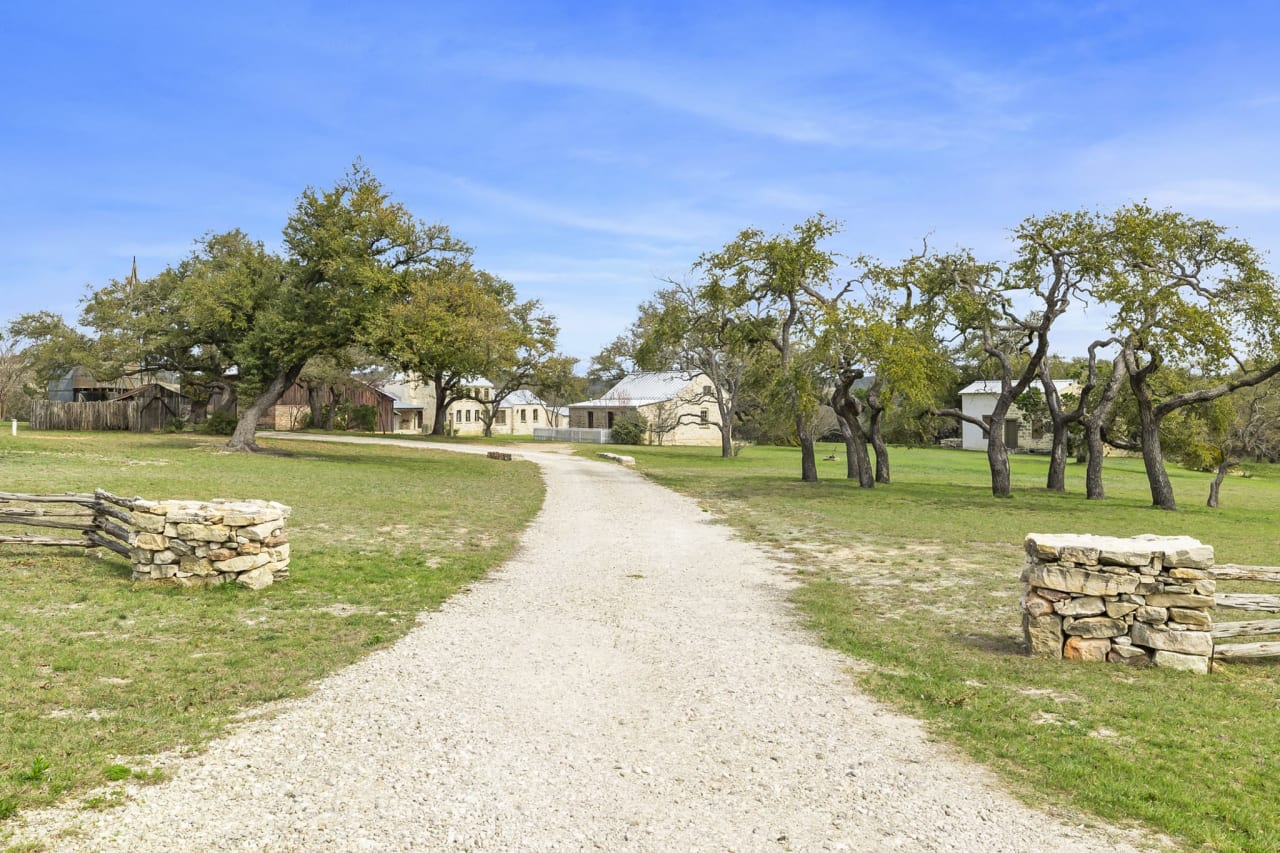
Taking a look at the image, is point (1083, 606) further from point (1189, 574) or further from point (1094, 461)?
point (1094, 461)

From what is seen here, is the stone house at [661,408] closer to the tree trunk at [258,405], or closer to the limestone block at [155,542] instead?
the tree trunk at [258,405]

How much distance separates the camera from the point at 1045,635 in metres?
8.73

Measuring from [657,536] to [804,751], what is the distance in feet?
37.4

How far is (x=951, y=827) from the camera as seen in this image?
199 inches

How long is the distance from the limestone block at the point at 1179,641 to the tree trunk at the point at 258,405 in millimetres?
32955

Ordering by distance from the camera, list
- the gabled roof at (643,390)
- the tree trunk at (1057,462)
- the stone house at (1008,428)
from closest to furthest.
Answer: the tree trunk at (1057,462), the stone house at (1008,428), the gabled roof at (643,390)

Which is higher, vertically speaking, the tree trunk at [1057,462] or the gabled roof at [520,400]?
the gabled roof at [520,400]

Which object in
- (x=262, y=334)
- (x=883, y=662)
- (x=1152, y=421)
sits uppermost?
(x=262, y=334)

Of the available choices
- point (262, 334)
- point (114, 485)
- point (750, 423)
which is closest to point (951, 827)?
point (114, 485)

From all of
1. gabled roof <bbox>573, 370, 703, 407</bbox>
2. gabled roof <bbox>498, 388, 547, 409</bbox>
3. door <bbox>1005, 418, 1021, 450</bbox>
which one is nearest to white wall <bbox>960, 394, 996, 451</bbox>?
door <bbox>1005, 418, 1021, 450</bbox>

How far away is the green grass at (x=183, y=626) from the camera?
19.9 ft

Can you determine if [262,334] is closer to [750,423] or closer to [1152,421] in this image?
[1152,421]

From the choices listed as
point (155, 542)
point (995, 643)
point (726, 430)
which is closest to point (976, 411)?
point (726, 430)

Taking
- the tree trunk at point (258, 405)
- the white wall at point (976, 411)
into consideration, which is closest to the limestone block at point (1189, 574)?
the tree trunk at point (258, 405)
